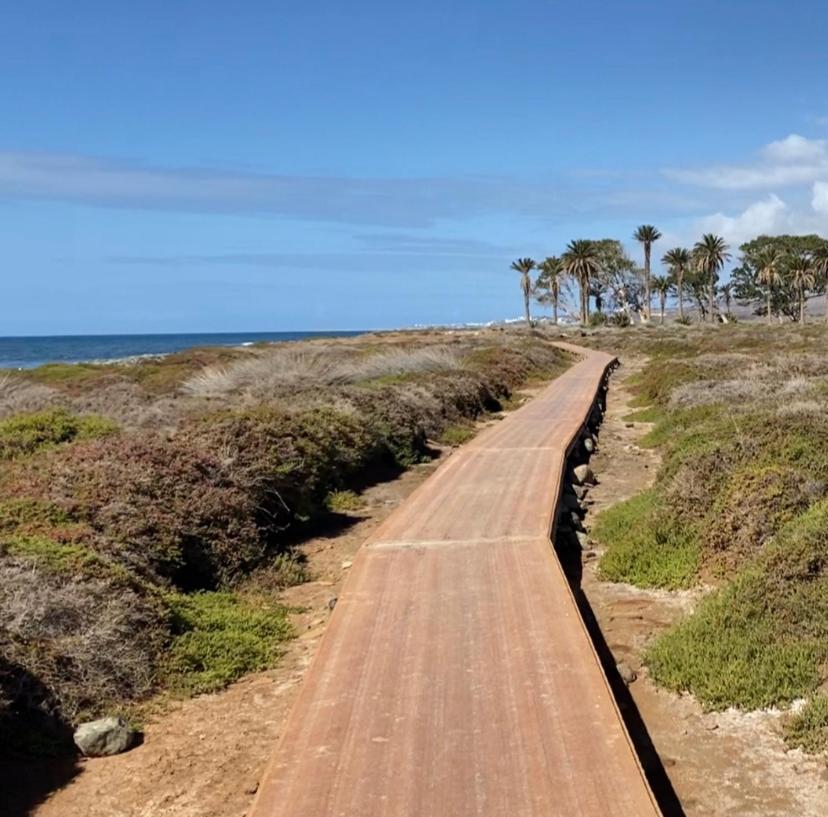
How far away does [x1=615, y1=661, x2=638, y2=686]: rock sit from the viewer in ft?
21.4

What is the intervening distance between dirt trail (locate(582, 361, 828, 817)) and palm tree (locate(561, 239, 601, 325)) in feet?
279

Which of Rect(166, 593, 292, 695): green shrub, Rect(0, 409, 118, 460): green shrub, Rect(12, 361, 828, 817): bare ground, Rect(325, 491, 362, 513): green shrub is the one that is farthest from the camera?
Rect(325, 491, 362, 513): green shrub

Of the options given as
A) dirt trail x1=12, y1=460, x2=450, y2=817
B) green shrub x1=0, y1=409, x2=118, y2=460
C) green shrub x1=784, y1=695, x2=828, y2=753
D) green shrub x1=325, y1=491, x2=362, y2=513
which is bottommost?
dirt trail x1=12, y1=460, x2=450, y2=817

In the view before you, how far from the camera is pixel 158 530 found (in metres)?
8.91

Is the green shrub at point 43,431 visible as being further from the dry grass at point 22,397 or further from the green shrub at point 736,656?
the green shrub at point 736,656

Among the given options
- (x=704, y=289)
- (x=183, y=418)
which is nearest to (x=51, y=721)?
(x=183, y=418)

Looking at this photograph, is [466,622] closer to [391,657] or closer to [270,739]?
[391,657]

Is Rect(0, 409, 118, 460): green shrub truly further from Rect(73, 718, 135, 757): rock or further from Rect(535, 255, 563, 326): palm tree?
Rect(535, 255, 563, 326): palm tree

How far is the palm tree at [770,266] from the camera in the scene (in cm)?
8500

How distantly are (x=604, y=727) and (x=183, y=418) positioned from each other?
11.4 m

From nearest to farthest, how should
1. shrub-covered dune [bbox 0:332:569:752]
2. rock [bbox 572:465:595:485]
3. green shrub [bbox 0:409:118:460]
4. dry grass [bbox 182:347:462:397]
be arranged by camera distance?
shrub-covered dune [bbox 0:332:569:752]
green shrub [bbox 0:409:118:460]
rock [bbox 572:465:595:485]
dry grass [bbox 182:347:462:397]

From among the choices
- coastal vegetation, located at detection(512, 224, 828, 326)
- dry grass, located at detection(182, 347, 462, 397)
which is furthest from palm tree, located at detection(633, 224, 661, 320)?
dry grass, located at detection(182, 347, 462, 397)

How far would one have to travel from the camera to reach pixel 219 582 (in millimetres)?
9070

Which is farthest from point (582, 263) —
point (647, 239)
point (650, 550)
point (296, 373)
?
point (650, 550)
